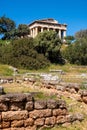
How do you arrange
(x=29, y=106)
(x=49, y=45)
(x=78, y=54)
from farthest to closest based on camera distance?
(x=78, y=54) → (x=49, y=45) → (x=29, y=106)

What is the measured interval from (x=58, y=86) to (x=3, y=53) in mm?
33877

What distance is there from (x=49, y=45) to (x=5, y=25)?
27682 millimetres

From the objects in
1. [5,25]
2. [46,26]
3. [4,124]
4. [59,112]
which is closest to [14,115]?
[4,124]

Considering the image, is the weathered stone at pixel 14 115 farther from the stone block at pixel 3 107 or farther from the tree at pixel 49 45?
the tree at pixel 49 45

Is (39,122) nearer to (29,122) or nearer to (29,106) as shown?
(29,122)

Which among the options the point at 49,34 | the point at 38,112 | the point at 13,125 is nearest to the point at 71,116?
the point at 38,112

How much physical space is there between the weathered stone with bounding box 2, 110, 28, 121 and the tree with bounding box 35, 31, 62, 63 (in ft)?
146

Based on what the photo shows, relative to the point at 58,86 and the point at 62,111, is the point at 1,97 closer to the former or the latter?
the point at 62,111

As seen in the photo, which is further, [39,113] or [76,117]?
[76,117]

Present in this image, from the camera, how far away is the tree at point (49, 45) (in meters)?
53.5

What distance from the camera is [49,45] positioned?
53.8 meters

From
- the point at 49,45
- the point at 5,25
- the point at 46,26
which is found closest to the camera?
the point at 49,45

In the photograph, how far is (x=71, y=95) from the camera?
529 inches

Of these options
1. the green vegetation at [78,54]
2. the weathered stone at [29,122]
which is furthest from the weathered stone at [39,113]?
the green vegetation at [78,54]
